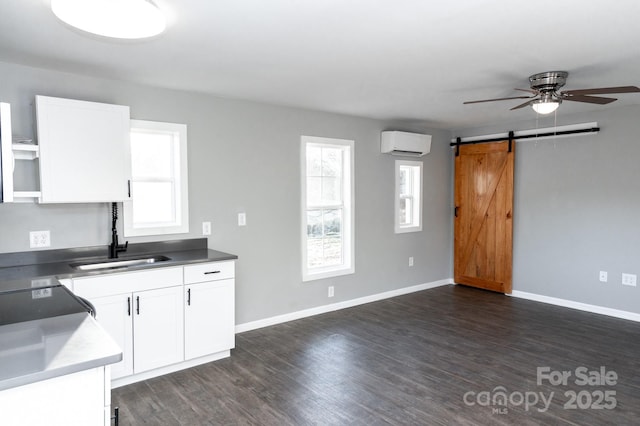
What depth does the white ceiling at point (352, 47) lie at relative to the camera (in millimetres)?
2096

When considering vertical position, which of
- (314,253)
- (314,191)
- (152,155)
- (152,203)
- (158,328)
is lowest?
(158,328)

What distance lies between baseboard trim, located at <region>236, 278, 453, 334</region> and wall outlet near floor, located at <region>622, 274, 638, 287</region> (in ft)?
7.34

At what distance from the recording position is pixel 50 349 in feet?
4.15

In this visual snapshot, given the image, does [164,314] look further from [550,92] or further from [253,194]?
[550,92]

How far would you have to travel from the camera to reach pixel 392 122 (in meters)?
5.38

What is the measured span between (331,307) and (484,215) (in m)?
2.65

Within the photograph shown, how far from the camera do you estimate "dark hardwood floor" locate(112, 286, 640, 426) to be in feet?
8.57

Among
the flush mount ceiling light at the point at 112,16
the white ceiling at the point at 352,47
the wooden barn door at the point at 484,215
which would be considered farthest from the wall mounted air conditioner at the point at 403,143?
the flush mount ceiling light at the point at 112,16

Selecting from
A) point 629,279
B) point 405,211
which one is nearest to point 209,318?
point 405,211

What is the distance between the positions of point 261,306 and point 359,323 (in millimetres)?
Answer: 1065

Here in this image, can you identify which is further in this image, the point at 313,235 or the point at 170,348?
the point at 313,235

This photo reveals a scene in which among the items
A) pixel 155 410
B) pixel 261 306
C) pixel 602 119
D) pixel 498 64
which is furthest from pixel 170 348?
pixel 602 119

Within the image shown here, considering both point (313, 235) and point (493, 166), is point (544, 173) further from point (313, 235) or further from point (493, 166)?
point (313, 235)

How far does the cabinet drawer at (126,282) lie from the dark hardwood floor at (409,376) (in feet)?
2.36
